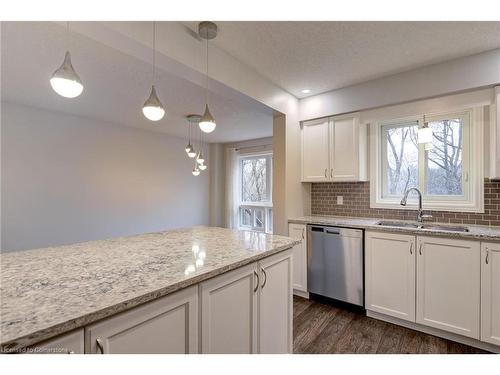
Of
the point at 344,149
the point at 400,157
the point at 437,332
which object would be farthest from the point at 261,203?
the point at 437,332

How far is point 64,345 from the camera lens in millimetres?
678

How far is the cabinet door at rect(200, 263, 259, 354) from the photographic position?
110 centimetres

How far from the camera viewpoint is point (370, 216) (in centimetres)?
302

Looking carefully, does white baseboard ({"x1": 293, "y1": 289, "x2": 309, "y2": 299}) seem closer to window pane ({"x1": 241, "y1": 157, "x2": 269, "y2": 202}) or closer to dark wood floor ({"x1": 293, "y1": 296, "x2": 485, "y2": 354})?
dark wood floor ({"x1": 293, "y1": 296, "x2": 485, "y2": 354})

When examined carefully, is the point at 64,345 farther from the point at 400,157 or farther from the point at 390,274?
the point at 400,157

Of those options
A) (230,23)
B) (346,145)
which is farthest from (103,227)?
(346,145)

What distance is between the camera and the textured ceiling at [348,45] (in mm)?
1749

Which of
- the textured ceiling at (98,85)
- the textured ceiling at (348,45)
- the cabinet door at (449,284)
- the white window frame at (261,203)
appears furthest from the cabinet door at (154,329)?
the white window frame at (261,203)

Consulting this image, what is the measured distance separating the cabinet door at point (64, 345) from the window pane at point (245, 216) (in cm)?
473

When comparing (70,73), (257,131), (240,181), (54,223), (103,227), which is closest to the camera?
(70,73)

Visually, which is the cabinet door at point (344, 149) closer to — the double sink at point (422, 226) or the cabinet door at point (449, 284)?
the double sink at point (422, 226)
